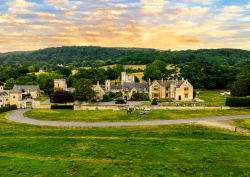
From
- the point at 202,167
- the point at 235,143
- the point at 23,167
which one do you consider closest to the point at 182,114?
the point at 235,143

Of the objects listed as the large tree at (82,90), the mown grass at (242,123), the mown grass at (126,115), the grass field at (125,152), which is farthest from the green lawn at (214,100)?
the large tree at (82,90)

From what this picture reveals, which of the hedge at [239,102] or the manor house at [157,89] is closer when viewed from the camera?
the hedge at [239,102]

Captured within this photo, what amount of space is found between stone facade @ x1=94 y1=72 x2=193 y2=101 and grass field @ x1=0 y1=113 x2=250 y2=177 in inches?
1251

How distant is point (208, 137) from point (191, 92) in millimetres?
37062

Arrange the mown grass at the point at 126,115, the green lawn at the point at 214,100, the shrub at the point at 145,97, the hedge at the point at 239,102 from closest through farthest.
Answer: the mown grass at the point at 126,115 < the hedge at the point at 239,102 < the green lawn at the point at 214,100 < the shrub at the point at 145,97

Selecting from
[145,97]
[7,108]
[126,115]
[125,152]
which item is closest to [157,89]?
[145,97]

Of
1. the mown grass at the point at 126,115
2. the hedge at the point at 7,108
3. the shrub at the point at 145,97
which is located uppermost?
the shrub at the point at 145,97

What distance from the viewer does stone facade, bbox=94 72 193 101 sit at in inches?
2638

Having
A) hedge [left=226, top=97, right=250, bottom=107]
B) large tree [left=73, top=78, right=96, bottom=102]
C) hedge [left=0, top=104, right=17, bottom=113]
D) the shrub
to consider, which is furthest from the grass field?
the shrub

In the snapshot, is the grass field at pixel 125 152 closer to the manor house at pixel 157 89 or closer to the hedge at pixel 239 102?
the hedge at pixel 239 102

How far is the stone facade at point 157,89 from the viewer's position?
220 feet

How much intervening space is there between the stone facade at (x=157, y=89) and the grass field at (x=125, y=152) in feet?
104

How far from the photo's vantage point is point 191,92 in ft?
219

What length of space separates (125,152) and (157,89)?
47723 mm
